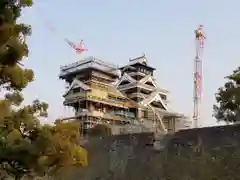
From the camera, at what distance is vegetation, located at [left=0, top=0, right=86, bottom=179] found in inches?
270

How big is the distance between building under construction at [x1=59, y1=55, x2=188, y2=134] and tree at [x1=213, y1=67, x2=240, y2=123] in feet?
66.7

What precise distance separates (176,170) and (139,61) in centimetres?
3198

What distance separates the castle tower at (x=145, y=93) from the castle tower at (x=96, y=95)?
1.14 m

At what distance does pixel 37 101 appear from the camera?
7.89 metres

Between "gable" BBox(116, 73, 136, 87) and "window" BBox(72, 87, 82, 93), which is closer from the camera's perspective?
"window" BBox(72, 87, 82, 93)

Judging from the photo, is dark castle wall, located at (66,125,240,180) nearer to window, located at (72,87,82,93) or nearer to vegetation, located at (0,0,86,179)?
vegetation, located at (0,0,86,179)

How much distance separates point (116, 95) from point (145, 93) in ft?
14.7

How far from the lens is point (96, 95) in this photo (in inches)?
1815

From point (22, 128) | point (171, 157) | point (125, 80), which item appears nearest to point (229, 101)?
point (171, 157)

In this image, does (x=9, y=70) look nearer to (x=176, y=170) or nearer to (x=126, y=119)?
(x=176, y=170)

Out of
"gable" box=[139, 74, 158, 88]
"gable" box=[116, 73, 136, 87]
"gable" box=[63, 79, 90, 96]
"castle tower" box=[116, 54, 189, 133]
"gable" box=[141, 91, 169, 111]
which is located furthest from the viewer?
"gable" box=[139, 74, 158, 88]

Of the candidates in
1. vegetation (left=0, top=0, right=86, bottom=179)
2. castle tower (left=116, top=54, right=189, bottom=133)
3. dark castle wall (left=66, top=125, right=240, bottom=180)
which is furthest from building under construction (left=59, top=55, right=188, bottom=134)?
vegetation (left=0, top=0, right=86, bottom=179)

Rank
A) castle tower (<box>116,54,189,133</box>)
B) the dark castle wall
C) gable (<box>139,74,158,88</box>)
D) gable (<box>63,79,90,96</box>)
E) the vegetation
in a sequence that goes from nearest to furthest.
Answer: the vegetation < the dark castle wall < gable (<box>63,79,90,96</box>) < castle tower (<box>116,54,189,133</box>) < gable (<box>139,74,158,88</box>)

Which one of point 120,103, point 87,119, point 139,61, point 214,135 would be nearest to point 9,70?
point 214,135
